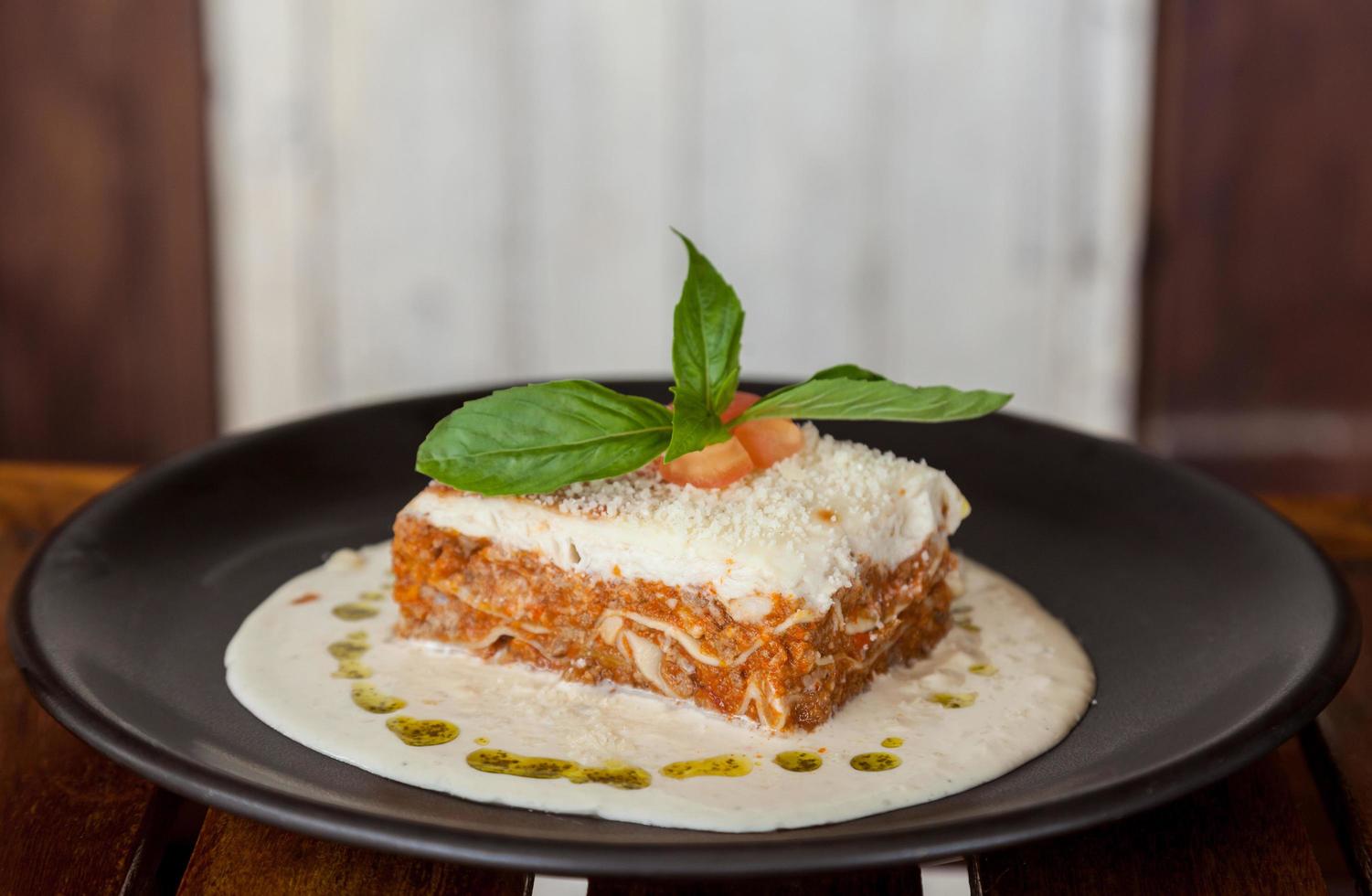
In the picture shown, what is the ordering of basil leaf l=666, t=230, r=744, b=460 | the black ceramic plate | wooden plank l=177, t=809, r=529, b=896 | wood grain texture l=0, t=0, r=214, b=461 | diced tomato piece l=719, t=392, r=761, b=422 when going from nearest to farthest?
1. the black ceramic plate
2. wooden plank l=177, t=809, r=529, b=896
3. basil leaf l=666, t=230, r=744, b=460
4. diced tomato piece l=719, t=392, r=761, b=422
5. wood grain texture l=0, t=0, r=214, b=461

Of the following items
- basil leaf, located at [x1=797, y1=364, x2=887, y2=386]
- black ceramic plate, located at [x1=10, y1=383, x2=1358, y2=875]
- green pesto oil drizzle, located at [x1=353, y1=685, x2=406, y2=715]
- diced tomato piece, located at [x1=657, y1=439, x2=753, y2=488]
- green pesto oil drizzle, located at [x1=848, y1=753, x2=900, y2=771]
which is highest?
basil leaf, located at [x1=797, y1=364, x2=887, y2=386]

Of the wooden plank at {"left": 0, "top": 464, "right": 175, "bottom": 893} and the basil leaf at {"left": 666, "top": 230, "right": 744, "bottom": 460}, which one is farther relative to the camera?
the basil leaf at {"left": 666, "top": 230, "right": 744, "bottom": 460}

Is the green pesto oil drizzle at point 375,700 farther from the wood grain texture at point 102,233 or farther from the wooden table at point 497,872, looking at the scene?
the wood grain texture at point 102,233

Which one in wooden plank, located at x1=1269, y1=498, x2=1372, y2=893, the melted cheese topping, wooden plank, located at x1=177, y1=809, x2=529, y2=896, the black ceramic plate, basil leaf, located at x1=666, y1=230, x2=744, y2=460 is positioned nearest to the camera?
the black ceramic plate

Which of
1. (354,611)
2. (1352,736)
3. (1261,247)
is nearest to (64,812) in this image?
(354,611)

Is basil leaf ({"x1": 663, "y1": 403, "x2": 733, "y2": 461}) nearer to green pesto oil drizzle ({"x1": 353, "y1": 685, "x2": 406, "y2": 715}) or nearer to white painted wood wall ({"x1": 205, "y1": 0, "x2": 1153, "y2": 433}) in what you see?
green pesto oil drizzle ({"x1": 353, "y1": 685, "x2": 406, "y2": 715})

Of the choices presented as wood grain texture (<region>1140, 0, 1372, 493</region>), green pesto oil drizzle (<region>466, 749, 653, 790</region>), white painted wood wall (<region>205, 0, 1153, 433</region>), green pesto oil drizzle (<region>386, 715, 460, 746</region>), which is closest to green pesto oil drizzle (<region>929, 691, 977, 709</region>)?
green pesto oil drizzle (<region>466, 749, 653, 790</region>)

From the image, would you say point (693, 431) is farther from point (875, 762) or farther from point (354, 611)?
point (354, 611)
